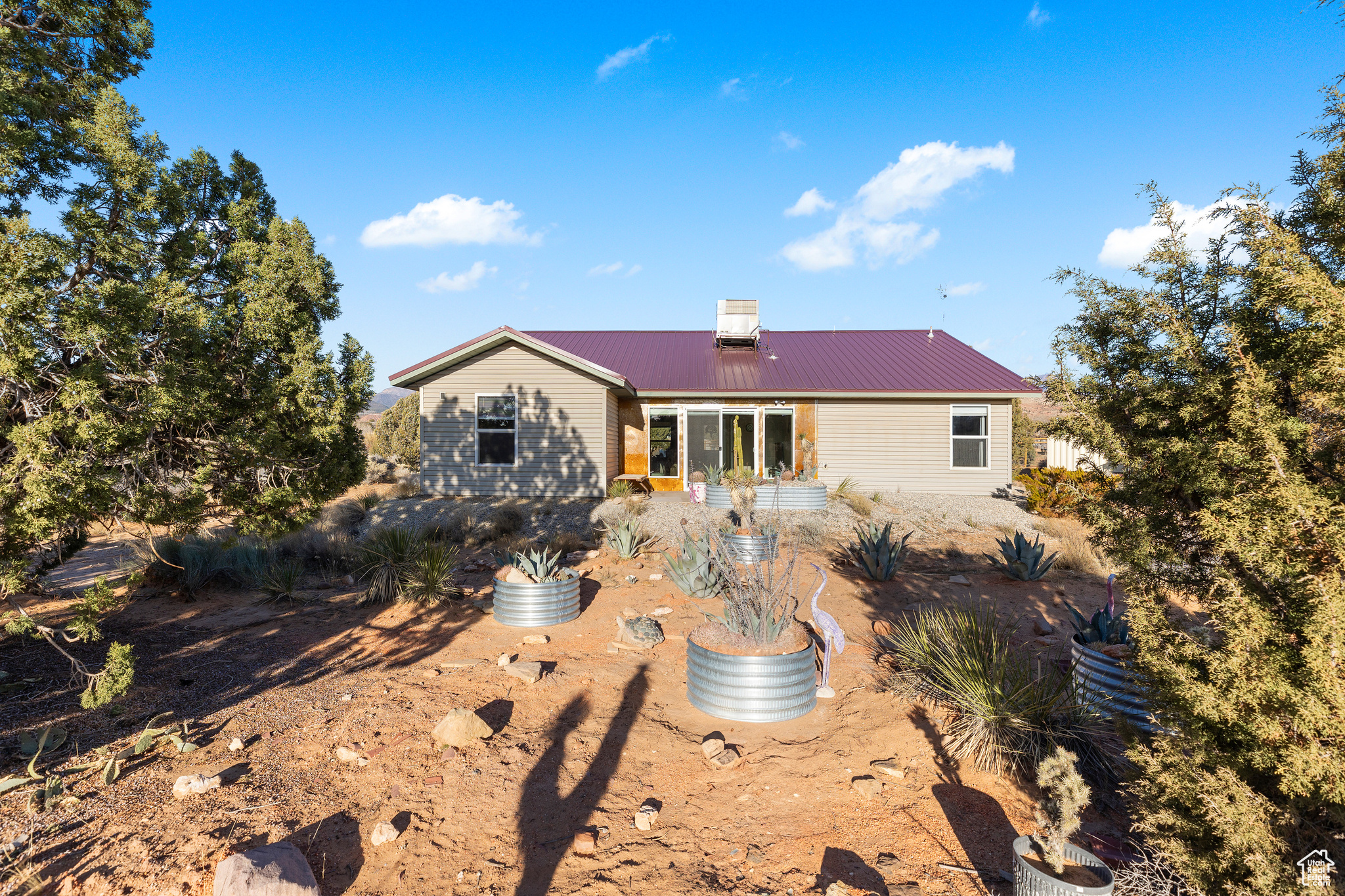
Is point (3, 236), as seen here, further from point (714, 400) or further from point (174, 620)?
point (714, 400)

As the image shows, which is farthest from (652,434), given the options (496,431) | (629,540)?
(629,540)

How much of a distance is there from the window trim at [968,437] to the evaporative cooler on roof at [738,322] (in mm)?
6600

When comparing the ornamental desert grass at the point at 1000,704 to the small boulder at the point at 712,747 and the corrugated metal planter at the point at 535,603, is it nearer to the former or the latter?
the small boulder at the point at 712,747

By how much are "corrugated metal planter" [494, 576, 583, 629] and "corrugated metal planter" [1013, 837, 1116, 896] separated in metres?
5.14

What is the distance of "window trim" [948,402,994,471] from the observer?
55.4 ft

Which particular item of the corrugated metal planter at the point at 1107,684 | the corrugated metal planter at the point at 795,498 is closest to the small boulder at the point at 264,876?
the corrugated metal planter at the point at 1107,684

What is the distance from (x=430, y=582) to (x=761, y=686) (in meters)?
5.10

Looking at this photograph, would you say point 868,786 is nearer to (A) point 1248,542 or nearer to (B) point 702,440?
(A) point 1248,542

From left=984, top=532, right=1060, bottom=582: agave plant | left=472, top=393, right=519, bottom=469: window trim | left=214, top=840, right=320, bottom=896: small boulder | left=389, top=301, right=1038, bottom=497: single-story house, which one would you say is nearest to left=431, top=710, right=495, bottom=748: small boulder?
left=214, top=840, right=320, bottom=896: small boulder

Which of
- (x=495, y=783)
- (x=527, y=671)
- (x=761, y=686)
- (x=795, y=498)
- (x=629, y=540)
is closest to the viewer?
(x=495, y=783)

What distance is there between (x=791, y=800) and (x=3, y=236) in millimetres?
5650

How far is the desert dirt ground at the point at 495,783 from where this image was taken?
10.0 feet

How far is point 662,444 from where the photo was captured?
17.4 m

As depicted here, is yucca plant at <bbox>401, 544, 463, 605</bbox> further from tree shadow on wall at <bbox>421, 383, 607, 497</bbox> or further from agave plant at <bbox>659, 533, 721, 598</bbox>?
tree shadow on wall at <bbox>421, 383, 607, 497</bbox>
